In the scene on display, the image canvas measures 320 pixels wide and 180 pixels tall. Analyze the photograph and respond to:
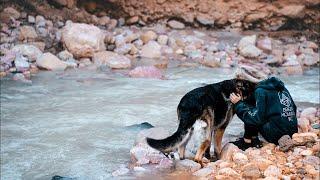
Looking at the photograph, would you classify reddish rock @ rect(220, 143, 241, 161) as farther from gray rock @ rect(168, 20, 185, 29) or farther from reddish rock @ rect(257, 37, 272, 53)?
gray rock @ rect(168, 20, 185, 29)

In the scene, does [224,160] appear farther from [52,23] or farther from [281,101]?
[52,23]

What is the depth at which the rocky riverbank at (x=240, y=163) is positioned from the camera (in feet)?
10.9

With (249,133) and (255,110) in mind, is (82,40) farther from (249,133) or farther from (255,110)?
(255,110)

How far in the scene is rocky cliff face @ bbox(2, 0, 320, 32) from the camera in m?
12.1

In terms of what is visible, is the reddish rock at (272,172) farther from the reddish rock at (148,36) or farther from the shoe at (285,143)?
the reddish rock at (148,36)

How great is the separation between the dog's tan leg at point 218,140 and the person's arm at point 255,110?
27 centimetres

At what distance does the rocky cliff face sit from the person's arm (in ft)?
27.9

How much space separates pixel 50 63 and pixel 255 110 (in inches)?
223

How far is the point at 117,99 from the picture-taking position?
6.82 meters

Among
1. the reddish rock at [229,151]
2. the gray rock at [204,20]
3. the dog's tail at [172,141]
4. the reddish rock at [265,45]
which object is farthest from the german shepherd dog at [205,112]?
the gray rock at [204,20]

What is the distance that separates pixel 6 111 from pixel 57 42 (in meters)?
4.27

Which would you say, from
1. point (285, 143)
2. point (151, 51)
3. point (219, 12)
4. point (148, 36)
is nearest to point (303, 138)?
point (285, 143)

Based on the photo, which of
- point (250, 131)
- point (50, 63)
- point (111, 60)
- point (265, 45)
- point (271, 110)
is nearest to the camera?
point (271, 110)

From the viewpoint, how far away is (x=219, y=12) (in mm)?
12234
